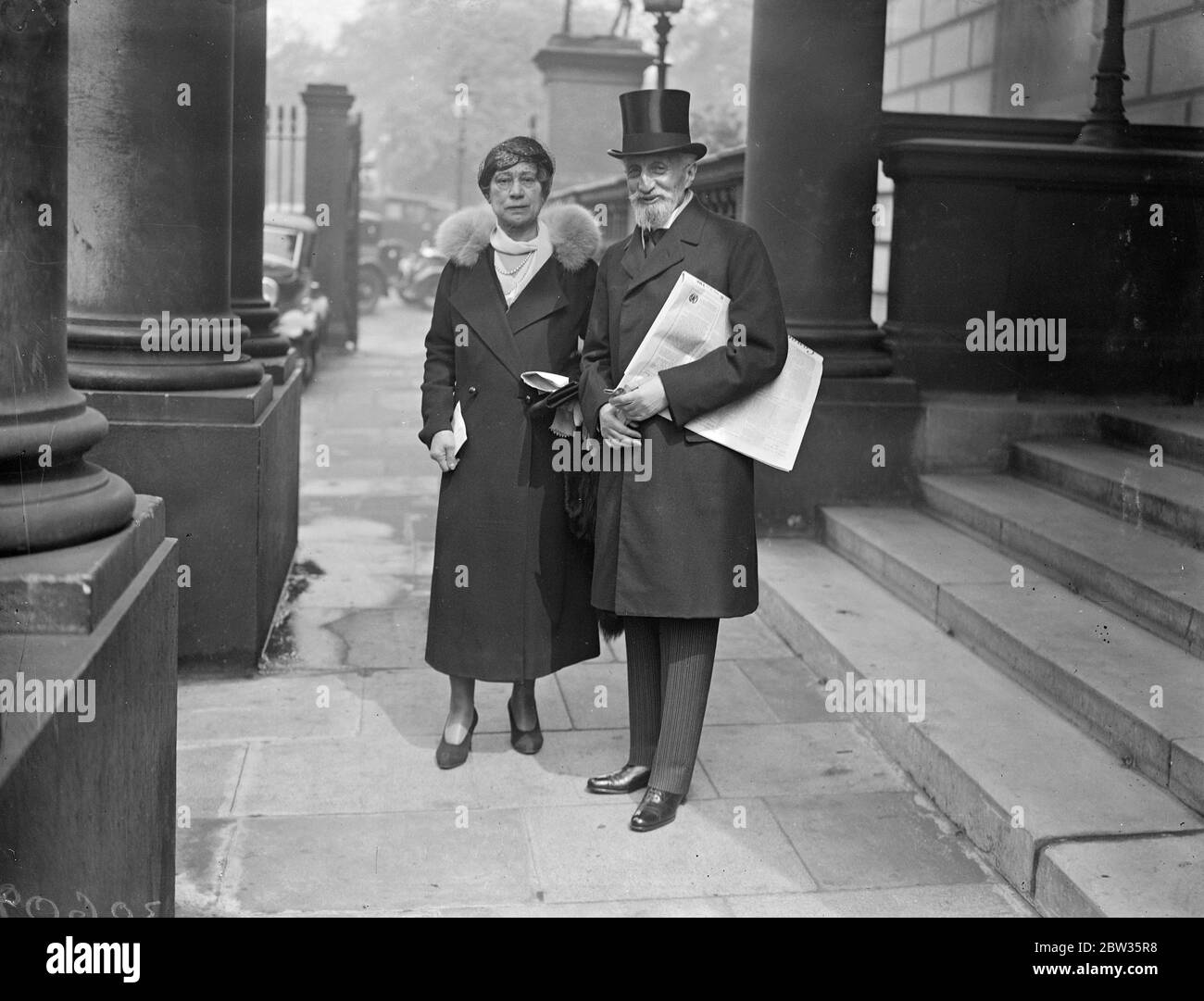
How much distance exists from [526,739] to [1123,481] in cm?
301

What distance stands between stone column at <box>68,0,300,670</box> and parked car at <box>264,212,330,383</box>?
1118 centimetres

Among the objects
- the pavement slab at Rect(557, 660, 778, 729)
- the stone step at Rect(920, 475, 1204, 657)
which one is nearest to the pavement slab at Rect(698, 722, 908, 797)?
the pavement slab at Rect(557, 660, 778, 729)

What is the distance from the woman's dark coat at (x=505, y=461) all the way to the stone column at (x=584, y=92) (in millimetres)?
17147

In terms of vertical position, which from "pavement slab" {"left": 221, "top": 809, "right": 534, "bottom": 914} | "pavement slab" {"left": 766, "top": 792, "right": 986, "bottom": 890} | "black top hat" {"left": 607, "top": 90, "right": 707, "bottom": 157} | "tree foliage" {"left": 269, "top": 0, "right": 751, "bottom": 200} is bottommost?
"pavement slab" {"left": 221, "top": 809, "right": 534, "bottom": 914}

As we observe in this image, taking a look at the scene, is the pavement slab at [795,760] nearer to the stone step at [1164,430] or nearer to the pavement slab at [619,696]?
the pavement slab at [619,696]

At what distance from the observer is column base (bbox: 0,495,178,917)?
2537mm

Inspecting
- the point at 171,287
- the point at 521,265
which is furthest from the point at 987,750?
the point at 171,287

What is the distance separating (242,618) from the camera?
20.5 ft

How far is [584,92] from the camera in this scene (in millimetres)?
22234

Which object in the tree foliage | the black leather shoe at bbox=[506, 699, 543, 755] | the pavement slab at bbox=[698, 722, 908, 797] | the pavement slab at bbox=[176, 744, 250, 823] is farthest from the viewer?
the tree foliage

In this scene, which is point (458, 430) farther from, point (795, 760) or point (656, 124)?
point (795, 760)

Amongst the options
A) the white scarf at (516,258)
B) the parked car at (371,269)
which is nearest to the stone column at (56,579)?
the white scarf at (516,258)

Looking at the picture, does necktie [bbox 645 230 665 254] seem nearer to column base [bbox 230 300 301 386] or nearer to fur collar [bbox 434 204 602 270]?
fur collar [bbox 434 204 602 270]

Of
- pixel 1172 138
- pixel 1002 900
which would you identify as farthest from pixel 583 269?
pixel 1172 138
